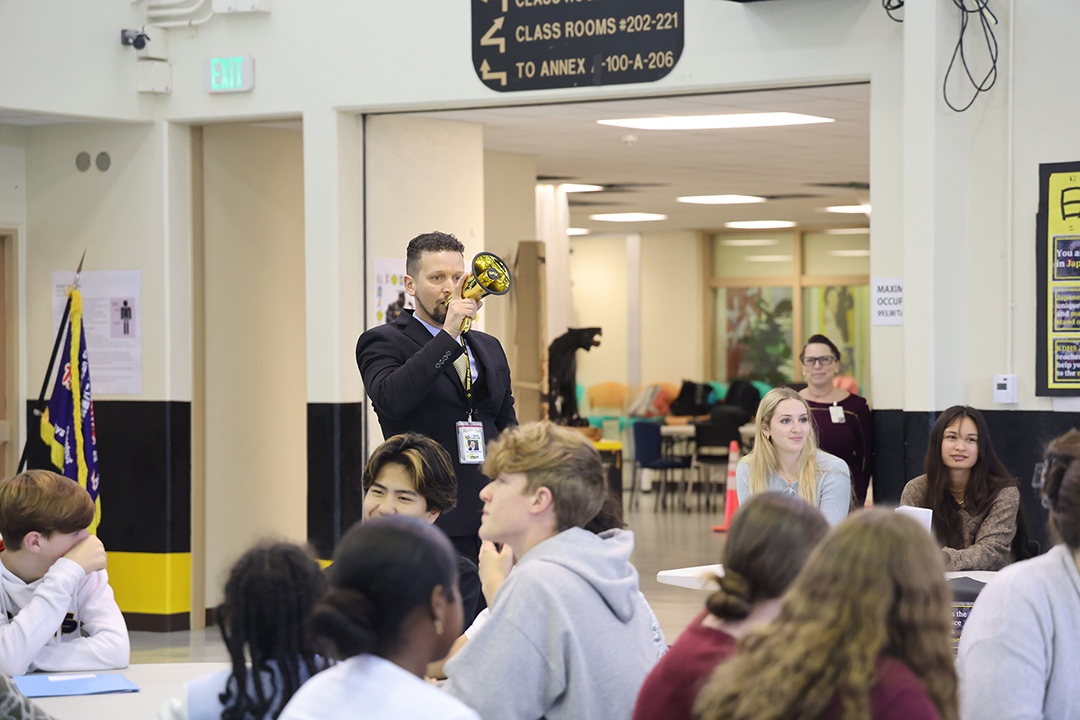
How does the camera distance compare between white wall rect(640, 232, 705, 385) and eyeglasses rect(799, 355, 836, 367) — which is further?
white wall rect(640, 232, 705, 385)

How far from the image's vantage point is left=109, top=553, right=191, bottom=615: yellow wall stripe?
7027 mm

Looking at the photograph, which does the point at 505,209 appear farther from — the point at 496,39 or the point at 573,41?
the point at 573,41

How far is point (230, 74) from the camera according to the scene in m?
6.81

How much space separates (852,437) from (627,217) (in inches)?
325

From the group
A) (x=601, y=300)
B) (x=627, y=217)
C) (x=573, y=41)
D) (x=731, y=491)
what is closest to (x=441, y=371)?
(x=573, y=41)

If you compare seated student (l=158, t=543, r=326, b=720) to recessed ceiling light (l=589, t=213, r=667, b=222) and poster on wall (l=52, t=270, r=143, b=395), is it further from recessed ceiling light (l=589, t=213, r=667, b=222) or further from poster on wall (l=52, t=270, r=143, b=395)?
recessed ceiling light (l=589, t=213, r=667, b=222)

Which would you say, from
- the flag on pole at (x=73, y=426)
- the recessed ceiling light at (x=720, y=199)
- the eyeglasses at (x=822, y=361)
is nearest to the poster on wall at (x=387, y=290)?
the flag on pole at (x=73, y=426)

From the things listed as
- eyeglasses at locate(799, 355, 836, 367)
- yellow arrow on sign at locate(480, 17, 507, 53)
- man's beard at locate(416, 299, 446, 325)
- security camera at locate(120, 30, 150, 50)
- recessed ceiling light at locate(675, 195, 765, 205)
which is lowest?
eyeglasses at locate(799, 355, 836, 367)

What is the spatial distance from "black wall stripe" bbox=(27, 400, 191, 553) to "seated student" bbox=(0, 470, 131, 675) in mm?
3632

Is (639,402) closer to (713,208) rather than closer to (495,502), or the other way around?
(713,208)

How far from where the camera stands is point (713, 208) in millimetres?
13359

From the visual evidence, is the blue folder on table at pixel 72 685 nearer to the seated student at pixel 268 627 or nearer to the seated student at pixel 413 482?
the seated student at pixel 413 482

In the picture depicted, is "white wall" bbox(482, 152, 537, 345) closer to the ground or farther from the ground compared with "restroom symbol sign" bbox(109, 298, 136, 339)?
farther from the ground

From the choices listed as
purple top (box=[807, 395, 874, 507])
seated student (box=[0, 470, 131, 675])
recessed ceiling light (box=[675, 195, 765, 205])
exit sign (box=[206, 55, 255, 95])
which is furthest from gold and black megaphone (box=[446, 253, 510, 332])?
recessed ceiling light (box=[675, 195, 765, 205])
